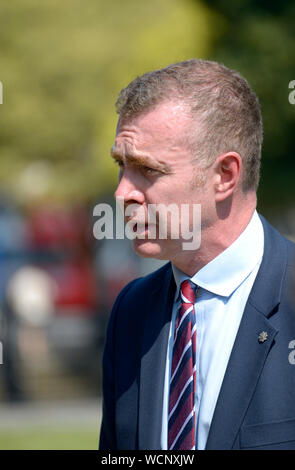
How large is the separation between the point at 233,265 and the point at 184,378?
425 mm

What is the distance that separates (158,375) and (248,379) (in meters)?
0.40

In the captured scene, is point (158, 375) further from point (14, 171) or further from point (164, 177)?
point (14, 171)

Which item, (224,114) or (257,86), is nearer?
(224,114)

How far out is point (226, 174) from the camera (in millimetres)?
2773

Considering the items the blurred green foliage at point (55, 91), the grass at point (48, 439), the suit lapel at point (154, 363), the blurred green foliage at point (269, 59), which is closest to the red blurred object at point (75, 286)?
the blurred green foliage at point (55, 91)

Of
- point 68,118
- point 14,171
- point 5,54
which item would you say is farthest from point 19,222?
point 5,54

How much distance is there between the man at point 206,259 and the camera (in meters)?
2.63

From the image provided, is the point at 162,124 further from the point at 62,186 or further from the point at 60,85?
the point at 60,85

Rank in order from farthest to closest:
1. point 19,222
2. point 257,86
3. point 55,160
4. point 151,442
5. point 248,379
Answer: point 55,160, point 19,222, point 257,86, point 151,442, point 248,379

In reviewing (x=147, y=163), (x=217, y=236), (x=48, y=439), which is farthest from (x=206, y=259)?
(x=48, y=439)

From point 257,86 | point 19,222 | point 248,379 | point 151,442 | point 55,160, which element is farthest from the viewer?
point 55,160

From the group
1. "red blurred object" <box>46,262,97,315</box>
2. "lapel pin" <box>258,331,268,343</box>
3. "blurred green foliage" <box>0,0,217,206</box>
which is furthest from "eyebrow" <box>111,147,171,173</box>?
"blurred green foliage" <box>0,0,217,206</box>
